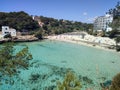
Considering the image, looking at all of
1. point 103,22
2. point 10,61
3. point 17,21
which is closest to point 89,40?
point 17,21

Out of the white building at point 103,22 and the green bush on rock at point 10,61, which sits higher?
the white building at point 103,22

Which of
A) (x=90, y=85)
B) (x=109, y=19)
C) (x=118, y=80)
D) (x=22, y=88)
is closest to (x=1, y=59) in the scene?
(x=118, y=80)

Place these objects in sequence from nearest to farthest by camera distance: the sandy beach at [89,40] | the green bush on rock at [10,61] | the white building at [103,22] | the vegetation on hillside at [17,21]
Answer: the green bush on rock at [10,61], the sandy beach at [89,40], the vegetation on hillside at [17,21], the white building at [103,22]

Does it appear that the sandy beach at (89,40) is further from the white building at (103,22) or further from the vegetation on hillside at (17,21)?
the white building at (103,22)

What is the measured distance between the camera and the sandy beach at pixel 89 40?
260 ft

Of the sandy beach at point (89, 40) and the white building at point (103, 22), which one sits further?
the white building at point (103, 22)

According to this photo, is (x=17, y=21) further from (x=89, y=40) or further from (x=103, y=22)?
(x=103, y=22)

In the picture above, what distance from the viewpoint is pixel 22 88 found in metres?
26.1

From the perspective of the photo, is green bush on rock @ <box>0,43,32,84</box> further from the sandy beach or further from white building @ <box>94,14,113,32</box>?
white building @ <box>94,14,113,32</box>

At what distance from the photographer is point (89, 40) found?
94.1 meters

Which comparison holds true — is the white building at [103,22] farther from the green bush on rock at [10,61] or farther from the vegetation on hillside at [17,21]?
the green bush on rock at [10,61]

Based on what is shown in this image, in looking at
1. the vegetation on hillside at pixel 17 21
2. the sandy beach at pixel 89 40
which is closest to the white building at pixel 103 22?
the sandy beach at pixel 89 40

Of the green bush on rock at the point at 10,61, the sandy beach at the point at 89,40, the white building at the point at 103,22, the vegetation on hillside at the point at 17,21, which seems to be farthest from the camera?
the white building at the point at 103,22

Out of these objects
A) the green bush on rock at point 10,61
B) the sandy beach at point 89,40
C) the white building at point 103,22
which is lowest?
the sandy beach at point 89,40
